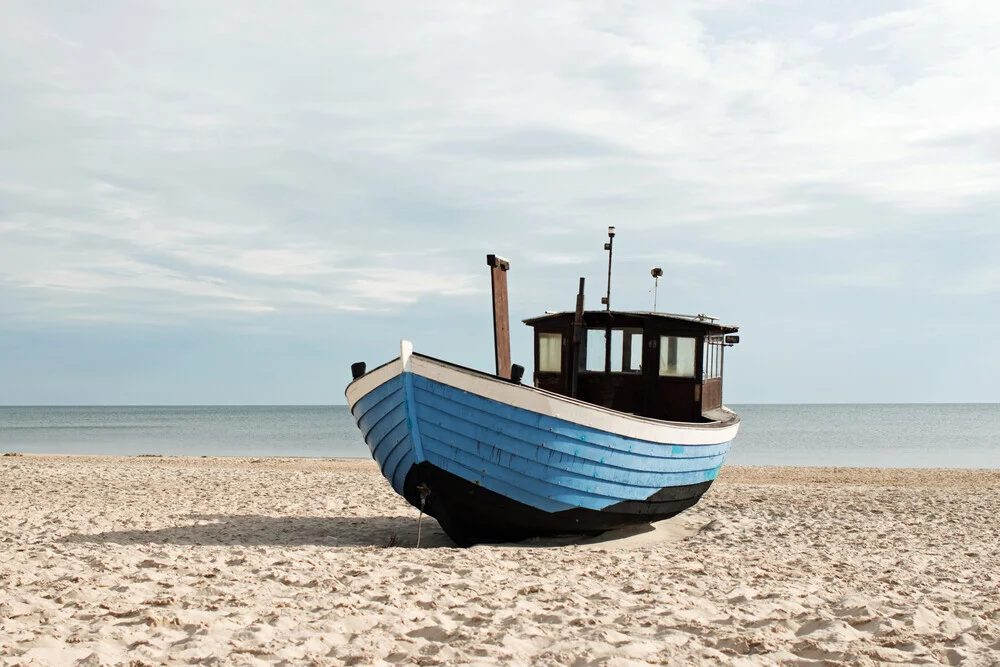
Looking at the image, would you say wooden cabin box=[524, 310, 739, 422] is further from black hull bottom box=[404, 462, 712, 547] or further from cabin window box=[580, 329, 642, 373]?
black hull bottom box=[404, 462, 712, 547]

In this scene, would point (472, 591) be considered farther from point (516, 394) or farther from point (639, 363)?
point (639, 363)

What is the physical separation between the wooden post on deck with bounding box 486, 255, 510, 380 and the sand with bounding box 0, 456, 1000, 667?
2061 mm

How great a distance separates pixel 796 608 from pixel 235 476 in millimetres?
13238

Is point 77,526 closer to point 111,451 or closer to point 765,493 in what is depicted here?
point 765,493

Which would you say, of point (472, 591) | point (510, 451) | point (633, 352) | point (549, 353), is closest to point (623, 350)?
point (633, 352)

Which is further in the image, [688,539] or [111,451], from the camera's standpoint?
[111,451]

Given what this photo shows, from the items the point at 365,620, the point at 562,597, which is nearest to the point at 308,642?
the point at 365,620

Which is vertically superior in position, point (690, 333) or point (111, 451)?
point (690, 333)

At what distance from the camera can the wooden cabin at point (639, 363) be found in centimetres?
1009

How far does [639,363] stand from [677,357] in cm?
45

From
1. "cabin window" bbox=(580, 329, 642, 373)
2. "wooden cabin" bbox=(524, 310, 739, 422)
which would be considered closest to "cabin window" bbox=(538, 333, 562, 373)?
"wooden cabin" bbox=(524, 310, 739, 422)

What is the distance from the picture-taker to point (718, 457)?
33.5ft

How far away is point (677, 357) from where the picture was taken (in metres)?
10.2

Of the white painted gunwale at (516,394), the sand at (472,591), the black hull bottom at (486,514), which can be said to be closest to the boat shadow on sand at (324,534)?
the sand at (472,591)
